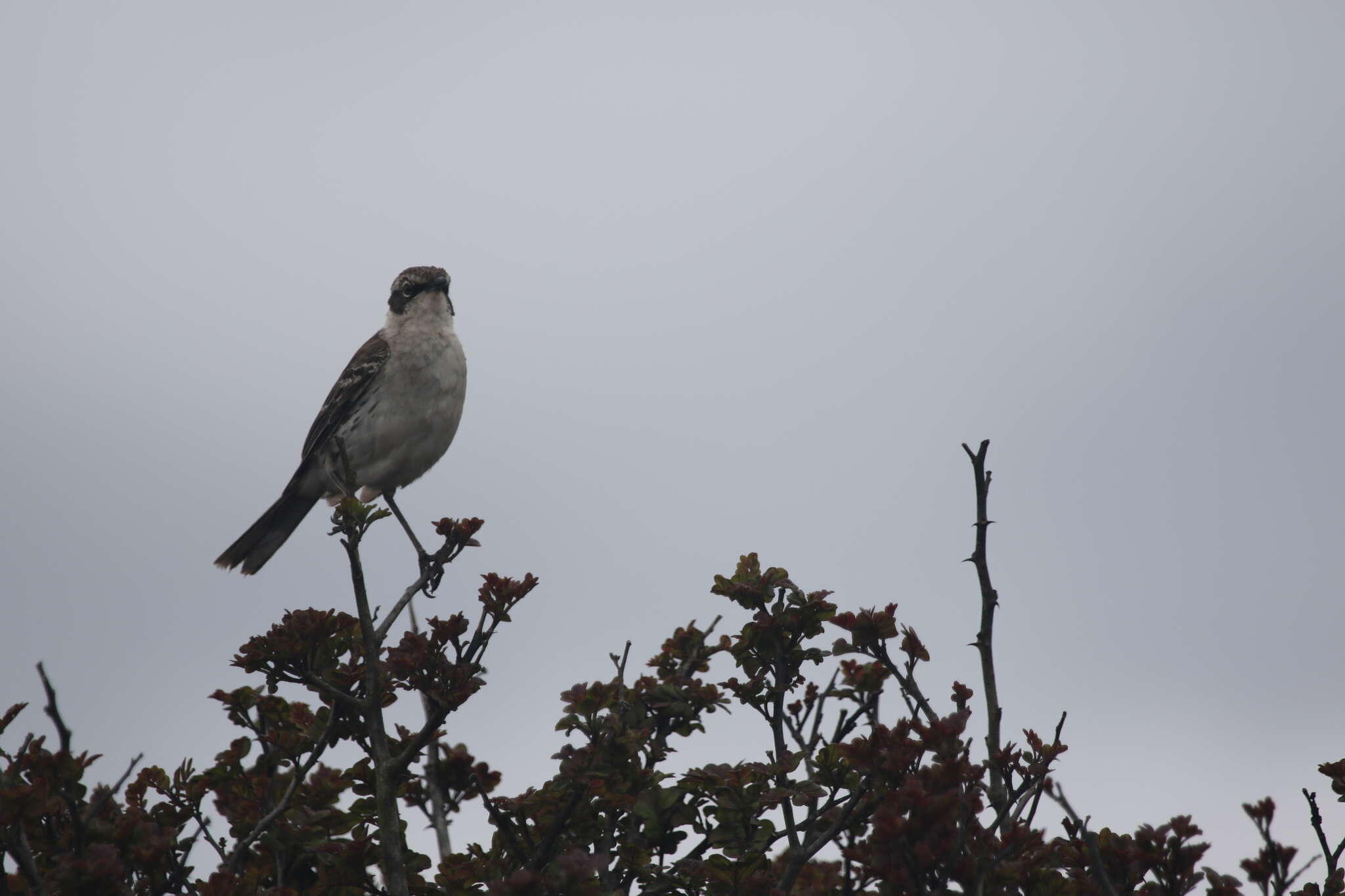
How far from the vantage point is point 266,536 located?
9945mm

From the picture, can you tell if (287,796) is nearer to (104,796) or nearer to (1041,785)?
(104,796)

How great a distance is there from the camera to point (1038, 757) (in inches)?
170

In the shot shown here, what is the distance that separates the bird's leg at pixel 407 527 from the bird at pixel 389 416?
2 centimetres

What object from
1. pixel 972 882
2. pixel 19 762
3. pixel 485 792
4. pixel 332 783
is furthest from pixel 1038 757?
pixel 19 762

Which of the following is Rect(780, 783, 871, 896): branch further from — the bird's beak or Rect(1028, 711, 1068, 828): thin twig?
the bird's beak

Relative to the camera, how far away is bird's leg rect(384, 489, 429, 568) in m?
8.55

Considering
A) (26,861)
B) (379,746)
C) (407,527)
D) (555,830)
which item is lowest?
(26,861)

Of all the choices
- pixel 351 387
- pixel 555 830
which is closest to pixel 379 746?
pixel 555 830

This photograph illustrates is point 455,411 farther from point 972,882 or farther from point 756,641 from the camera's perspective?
point 972,882

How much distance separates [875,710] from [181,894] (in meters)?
2.61

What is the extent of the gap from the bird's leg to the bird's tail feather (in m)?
0.82

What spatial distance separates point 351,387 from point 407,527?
1093 mm

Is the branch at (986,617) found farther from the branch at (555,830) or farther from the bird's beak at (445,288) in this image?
the bird's beak at (445,288)

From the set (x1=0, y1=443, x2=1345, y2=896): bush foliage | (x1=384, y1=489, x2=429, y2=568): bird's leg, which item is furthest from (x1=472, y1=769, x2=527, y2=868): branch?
(x1=384, y1=489, x2=429, y2=568): bird's leg
